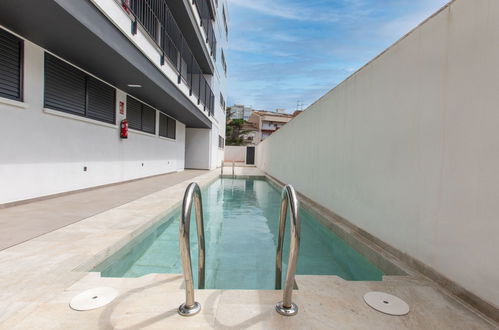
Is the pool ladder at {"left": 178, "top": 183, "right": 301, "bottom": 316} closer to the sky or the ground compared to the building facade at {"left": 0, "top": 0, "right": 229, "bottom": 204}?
closer to the ground

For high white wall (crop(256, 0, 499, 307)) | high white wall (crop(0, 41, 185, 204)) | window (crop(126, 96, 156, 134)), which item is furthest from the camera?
window (crop(126, 96, 156, 134))

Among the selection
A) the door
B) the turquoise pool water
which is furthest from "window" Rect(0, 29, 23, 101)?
the door

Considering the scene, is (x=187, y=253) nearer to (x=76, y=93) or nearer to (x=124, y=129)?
(x=76, y=93)

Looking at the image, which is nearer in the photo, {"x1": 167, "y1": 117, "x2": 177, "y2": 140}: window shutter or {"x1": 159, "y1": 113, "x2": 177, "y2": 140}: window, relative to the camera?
{"x1": 159, "y1": 113, "x2": 177, "y2": 140}: window

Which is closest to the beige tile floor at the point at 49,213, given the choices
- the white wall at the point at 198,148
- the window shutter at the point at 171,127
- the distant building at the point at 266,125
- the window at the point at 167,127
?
the window at the point at 167,127

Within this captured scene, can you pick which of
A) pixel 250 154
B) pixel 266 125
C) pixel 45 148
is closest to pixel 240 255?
pixel 45 148

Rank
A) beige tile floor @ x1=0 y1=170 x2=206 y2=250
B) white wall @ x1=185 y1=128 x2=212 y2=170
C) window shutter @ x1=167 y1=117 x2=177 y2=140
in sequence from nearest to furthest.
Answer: beige tile floor @ x1=0 y1=170 x2=206 y2=250, window shutter @ x1=167 y1=117 x2=177 y2=140, white wall @ x1=185 y1=128 x2=212 y2=170

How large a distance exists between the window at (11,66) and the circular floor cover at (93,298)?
410 cm

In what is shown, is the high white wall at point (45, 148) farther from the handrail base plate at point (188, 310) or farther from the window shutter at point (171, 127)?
the window shutter at point (171, 127)

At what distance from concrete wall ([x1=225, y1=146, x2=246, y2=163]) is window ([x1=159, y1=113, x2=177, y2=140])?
Answer: 75.3 feet

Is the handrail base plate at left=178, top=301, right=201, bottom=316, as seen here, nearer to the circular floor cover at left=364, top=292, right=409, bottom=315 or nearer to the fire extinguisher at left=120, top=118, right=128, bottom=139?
the circular floor cover at left=364, top=292, right=409, bottom=315

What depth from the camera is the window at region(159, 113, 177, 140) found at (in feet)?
39.0

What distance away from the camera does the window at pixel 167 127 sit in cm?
1190

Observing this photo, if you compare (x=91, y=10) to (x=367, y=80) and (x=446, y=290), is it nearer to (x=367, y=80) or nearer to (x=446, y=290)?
(x=367, y=80)
